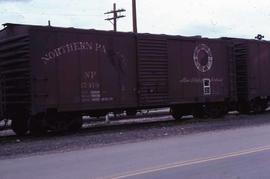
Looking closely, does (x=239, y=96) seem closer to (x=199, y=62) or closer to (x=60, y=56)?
(x=199, y=62)

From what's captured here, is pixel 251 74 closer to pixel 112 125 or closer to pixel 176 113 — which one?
pixel 176 113

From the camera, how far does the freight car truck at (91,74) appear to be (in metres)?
18.1

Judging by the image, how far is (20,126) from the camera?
62.6 ft

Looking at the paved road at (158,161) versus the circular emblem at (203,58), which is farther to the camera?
the circular emblem at (203,58)

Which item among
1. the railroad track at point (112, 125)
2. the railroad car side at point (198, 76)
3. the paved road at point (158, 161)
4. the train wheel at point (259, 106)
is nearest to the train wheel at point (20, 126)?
the railroad track at point (112, 125)

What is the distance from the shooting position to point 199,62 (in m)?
23.9

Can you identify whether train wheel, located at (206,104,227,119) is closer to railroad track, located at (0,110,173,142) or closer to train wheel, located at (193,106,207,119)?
train wheel, located at (193,106,207,119)

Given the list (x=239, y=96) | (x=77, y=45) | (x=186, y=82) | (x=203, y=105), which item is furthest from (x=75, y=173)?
(x=239, y=96)

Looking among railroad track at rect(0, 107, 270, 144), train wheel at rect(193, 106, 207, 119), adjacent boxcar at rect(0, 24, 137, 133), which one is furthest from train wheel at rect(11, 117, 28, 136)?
train wheel at rect(193, 106, 207, 119)

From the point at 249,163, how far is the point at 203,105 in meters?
14.6

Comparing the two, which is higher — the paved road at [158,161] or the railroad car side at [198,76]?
the railroad car side at [198,76]

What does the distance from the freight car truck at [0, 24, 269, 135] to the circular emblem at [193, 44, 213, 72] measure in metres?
A: 0.04

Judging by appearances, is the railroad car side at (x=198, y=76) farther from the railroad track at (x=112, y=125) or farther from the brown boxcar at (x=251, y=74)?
the brown boxcar at (x=251, y=74)

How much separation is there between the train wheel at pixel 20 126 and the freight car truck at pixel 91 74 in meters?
0.03
